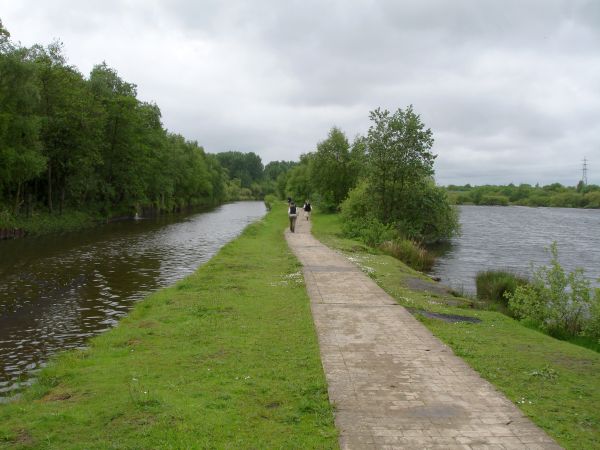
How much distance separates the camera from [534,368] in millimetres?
7957

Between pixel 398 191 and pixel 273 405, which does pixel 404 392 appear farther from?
pixel 398 191

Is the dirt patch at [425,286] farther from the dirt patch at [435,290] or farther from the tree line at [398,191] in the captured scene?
the tree line at [398,191]

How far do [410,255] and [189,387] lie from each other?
19764 mm

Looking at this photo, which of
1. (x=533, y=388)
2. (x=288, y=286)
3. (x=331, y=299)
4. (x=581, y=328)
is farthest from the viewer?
(x=288, y=286)

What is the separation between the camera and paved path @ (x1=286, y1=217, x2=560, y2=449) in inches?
215

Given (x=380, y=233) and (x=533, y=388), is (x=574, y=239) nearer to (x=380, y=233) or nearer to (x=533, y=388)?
(x=380, y=233)

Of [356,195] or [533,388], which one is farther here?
[356,195]

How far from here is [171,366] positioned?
7.91 m

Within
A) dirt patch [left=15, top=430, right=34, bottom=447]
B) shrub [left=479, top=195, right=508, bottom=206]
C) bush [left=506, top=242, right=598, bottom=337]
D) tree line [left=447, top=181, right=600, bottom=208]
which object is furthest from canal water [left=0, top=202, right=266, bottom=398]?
shrub [left=479, top=195, right=508, bottom=206]

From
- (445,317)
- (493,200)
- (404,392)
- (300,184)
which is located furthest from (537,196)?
(404,392)

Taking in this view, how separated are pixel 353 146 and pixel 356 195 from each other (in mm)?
20671

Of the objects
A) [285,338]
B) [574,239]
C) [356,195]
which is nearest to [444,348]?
[285,338]

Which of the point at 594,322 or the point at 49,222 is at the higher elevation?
the point at 594,322

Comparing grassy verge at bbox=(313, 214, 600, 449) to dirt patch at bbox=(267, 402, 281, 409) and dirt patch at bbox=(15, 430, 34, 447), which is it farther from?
dirt patch at bbox=(15, 430, 34, 447)
